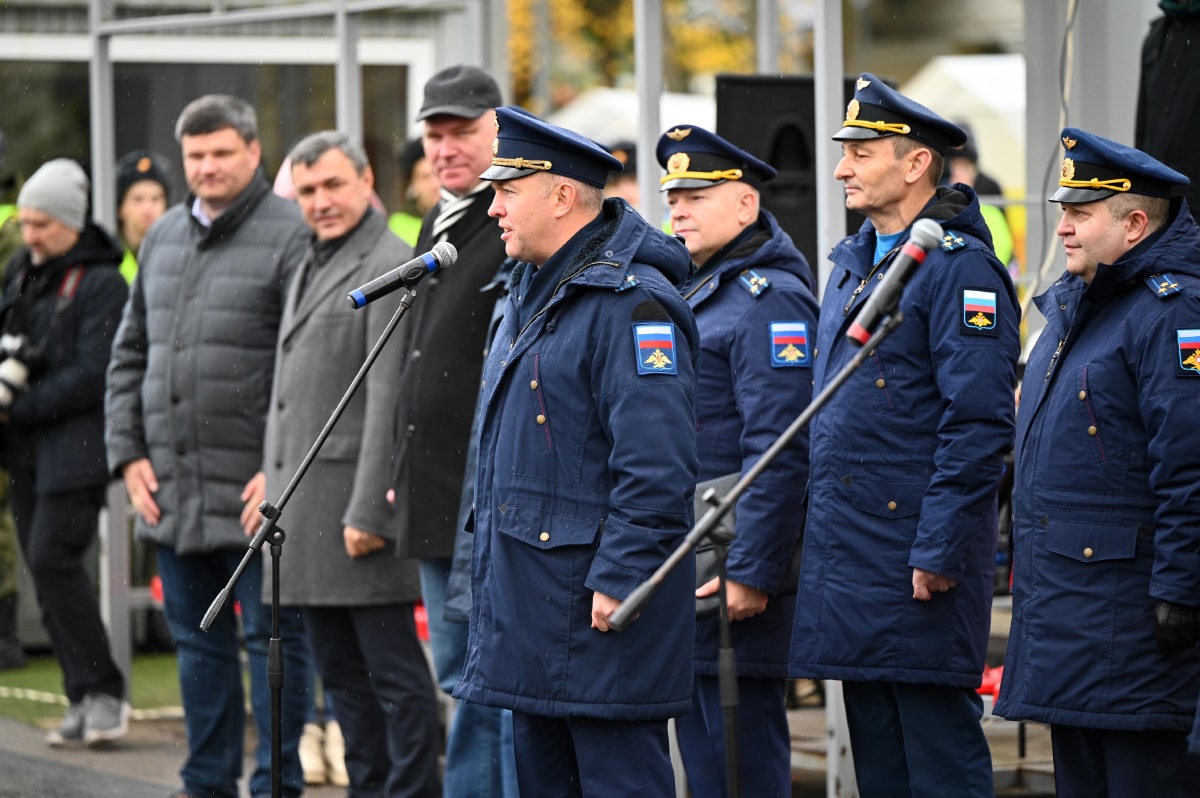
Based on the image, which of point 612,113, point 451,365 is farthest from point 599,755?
point 612,113

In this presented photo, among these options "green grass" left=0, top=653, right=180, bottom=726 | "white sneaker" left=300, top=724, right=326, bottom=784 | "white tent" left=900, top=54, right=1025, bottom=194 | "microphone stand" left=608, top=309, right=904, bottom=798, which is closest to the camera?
"microphone stand" left=608, top=309, right=904, bottom=798

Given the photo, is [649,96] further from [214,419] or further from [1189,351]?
[1189,351]

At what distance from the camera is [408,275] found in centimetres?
493

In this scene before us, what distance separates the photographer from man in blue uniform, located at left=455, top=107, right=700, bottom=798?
4.40 meters

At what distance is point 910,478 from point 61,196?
4988 mm

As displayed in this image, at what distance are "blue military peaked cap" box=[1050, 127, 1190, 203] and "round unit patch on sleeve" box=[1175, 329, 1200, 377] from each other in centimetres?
40

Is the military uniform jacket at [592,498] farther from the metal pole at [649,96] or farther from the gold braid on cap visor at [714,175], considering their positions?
the metal pole at [649,96]

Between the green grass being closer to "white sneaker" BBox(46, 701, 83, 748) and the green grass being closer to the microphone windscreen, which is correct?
"white sneaker" BBox(46, 701, 83, 748)

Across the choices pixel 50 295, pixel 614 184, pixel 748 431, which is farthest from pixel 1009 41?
pixel 748 431

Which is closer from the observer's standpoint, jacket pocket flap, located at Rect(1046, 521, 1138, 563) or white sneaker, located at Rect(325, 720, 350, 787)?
jacket pocket flap, located at Rect(1046, 521, 1138, 563)

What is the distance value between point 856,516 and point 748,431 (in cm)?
52

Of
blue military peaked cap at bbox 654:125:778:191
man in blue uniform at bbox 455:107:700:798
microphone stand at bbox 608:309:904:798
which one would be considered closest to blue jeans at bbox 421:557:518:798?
man in blue uniform at bbox 455:107:700:798

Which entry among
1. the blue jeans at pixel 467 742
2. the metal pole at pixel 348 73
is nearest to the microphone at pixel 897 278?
the blue jeans at pixel 467 742

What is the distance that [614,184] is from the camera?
451 inches
